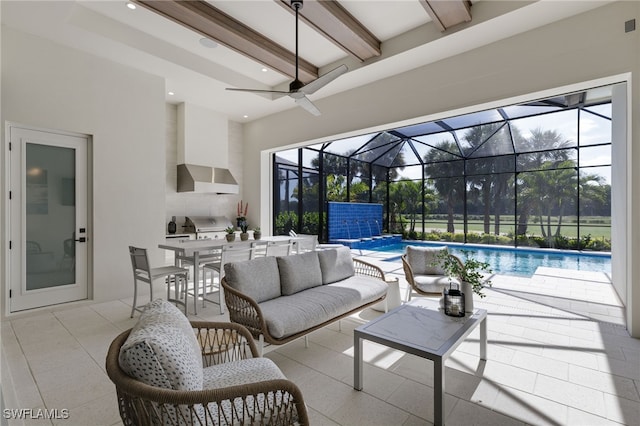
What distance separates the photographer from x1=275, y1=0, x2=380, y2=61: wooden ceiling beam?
3261 millimetres

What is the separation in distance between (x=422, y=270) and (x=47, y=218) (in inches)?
192

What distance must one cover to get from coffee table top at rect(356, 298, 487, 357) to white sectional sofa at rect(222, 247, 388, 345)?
1.61 feet

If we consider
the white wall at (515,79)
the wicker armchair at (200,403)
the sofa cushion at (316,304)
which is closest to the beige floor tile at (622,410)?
the white wall at (515,79)

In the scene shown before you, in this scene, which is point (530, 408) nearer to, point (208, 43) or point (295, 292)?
point (295, 292)

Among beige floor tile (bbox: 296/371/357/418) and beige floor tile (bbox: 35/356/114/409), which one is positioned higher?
beige floor tile (bbox: 35/356/114/409)

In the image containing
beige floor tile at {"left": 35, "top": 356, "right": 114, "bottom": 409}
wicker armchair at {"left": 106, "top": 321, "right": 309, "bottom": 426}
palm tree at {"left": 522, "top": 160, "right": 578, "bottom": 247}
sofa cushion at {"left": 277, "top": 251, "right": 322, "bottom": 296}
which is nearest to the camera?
wicker armchair at {"left": 106, "top": 321, "right": 309, "bottom": 426}

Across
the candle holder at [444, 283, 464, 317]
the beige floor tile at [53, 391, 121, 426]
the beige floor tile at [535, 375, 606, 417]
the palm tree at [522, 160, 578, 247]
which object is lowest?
the beige floor tile at [53, 391, 121, 426]

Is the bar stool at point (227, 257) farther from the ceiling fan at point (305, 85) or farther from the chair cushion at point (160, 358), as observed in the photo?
the chair cushion at point (160, 358)

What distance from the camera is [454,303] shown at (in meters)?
2.52

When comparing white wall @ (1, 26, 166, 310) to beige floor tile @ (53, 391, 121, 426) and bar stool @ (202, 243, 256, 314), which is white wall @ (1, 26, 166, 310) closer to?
bar stool @ (202, 243, 256, 314)

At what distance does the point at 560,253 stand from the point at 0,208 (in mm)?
11458

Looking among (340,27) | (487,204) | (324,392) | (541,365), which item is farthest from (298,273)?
(487,204)

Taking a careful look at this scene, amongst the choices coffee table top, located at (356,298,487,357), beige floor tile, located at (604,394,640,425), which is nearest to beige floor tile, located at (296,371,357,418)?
coffee table top, located at (356,298,487,357)

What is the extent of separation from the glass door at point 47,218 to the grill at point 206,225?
6.36ft
